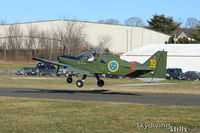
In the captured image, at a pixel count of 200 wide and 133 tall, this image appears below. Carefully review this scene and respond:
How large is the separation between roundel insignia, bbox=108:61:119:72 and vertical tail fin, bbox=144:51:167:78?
2.59 meters

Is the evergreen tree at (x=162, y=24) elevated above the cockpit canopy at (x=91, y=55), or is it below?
above

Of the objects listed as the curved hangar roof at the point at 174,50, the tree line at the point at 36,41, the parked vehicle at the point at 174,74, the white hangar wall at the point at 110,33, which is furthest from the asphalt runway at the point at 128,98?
the white hangar wall at the point at 110,33

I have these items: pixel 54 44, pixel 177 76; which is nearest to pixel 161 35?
pixel 54 44

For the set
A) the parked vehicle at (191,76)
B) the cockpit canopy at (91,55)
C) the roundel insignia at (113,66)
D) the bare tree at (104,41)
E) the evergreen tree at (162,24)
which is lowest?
the parked vehicle at (191,76)

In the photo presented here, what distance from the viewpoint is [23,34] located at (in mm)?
95000

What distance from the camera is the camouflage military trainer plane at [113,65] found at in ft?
80.2

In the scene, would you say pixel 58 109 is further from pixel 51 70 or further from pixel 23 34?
pixel 23 34

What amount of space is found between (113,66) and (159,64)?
11.5ft

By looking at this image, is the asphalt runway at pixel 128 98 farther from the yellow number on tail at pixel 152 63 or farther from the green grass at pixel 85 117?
the green grass at pixel 85 117

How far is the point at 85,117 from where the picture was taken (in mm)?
14992

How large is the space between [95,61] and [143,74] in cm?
386

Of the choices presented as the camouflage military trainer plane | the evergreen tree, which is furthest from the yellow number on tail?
the evergreen tree

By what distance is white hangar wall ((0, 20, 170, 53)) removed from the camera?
9081 cm

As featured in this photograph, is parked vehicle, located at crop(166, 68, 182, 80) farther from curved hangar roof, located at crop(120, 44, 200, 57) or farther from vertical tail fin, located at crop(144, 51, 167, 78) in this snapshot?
vertical tail fin, located at crop(144, 51, 167, 78)
